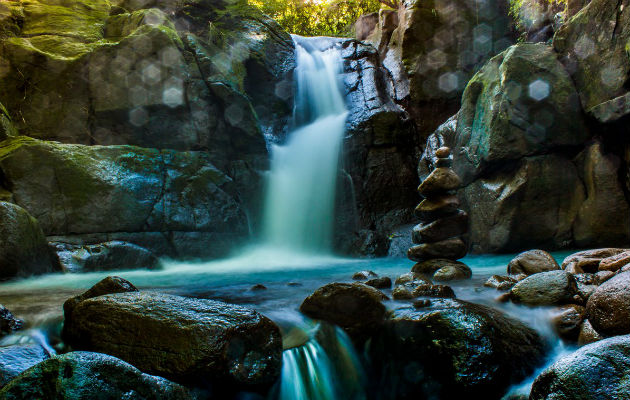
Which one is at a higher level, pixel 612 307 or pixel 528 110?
pixel 528 110

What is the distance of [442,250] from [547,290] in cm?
281

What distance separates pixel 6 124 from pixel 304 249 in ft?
29.4

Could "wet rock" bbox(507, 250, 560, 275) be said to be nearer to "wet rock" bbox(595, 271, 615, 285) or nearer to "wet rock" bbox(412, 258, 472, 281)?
"wet rock" bbox(412, 258, 472, 281)

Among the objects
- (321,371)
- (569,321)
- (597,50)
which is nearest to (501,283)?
(569,321)

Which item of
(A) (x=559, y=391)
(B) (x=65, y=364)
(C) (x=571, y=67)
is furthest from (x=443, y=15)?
(B) (x=65, y=364)

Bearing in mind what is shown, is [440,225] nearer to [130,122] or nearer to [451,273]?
[451,273]

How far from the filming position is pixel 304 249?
1260 centimetres

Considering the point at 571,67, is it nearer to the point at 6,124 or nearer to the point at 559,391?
the point at 559,391

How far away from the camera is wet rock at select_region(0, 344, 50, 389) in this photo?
8.19 feet

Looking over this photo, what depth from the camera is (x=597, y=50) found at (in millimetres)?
8484

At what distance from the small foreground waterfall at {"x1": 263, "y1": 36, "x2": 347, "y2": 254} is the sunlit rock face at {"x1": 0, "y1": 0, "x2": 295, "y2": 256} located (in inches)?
29.3

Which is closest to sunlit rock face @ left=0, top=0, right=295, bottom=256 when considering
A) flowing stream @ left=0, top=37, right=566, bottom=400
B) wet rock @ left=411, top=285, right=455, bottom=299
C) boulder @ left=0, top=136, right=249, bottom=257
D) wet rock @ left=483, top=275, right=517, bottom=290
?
boulder @ left=0, top=136, right=249, bottom=257

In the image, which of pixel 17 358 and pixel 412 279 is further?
pixel 412 279

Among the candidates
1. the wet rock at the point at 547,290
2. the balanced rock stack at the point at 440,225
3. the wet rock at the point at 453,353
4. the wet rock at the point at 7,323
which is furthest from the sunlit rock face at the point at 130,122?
the wet rock at the point at 547,290
